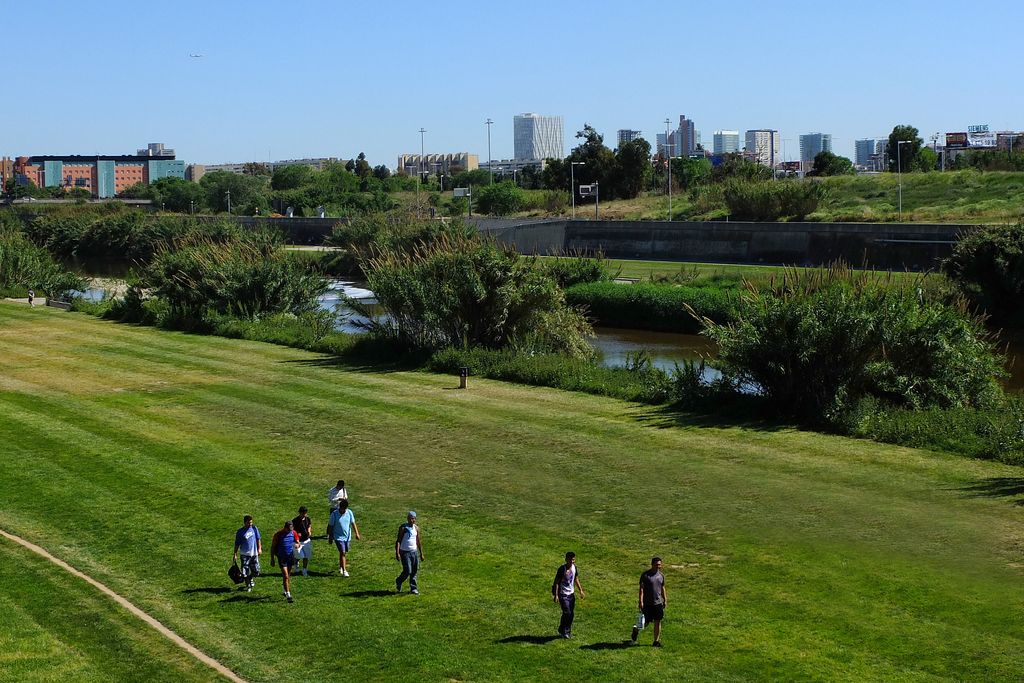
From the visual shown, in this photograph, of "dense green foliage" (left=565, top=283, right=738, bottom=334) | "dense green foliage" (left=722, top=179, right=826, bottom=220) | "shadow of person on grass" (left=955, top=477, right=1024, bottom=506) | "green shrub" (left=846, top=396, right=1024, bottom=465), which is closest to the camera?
"shadow of person on grass" (left=955, top=477, right=1024, bottom=506)

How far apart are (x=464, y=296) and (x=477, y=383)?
4.60 m

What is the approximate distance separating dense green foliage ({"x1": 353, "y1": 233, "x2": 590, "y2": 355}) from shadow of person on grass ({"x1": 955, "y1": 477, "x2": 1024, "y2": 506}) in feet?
60.2

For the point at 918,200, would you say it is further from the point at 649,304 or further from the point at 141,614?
the point at 141,614

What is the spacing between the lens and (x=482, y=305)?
39.3 m

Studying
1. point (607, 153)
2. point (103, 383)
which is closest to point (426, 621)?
point (103, 383)

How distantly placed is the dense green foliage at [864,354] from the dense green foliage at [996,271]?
24.9 metres

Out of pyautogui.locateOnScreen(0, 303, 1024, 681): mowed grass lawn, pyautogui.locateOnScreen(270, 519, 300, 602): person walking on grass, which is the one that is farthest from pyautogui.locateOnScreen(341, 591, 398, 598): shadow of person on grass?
pyautogui.locateOnScreen(270, 519, 300, 602): person walking on grass

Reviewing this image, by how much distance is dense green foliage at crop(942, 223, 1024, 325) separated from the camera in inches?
2063

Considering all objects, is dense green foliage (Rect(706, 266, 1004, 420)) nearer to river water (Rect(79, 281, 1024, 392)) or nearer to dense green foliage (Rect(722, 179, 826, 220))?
river water (Rect(79, 281, 1024, 392))

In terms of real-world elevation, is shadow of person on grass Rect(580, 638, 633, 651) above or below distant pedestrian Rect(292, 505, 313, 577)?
below

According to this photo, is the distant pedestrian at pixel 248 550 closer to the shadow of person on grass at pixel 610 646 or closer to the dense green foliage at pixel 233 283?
the shadow of person on grass at pixel 610 646

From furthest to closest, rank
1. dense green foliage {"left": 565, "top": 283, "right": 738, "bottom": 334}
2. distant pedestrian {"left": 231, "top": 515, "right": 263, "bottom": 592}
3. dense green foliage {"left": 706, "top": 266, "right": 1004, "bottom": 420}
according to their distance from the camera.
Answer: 1. dense green foliage {"left": 565, "top": 283, "right": 738, "bottom": 334}
2. dense green foliage {"left": 706, "top": 266, "right": 1004, "bottom": 420}
3. distant pedestrian {"left": 231, "top": 515, "right": 263, "bottom": 592}

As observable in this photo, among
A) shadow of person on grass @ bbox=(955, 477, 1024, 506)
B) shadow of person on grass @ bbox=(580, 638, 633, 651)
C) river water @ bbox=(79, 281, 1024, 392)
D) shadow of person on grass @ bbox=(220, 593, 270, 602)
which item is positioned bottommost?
shadow of person on grass @ bbox=(580, 638, 633, 651)

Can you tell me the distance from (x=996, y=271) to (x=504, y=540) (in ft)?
130
